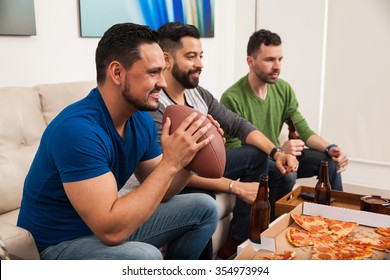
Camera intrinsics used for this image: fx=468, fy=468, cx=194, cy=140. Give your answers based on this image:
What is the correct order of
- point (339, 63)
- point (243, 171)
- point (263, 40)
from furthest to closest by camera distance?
1. point (339, 63)
2. point (263, 40)
3. point (243, 171)

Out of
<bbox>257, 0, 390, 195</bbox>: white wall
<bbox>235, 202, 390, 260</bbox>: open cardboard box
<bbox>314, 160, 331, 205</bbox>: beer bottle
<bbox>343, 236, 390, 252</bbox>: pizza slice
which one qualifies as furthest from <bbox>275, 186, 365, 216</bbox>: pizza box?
<bbox>257, 0, 390, 195</bbox>: white wall

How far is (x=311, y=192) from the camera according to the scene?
2.06 meters

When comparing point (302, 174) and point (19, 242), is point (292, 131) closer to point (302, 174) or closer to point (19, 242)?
point (302, 174)

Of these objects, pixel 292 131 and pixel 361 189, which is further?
pixel 361 189

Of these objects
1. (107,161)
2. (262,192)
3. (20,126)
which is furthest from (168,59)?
(107,161)

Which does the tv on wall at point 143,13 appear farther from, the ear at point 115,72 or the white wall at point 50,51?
the ear at point 115,72

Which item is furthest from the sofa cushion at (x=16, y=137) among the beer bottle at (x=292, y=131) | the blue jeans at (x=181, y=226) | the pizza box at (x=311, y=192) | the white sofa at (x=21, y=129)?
the beer bottle at (x=292, y=131)

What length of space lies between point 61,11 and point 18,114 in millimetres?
825

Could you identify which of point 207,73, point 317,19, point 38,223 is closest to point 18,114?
point 38,223

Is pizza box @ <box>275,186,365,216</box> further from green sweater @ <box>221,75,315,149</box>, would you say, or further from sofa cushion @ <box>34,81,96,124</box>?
sofa cushion @ <box>34,81,96,124</box>

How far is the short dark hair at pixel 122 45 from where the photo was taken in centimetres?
144

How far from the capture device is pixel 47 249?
56.7 inches

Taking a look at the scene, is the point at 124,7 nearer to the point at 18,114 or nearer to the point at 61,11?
the point at 61,11

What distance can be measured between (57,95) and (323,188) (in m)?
1.25
